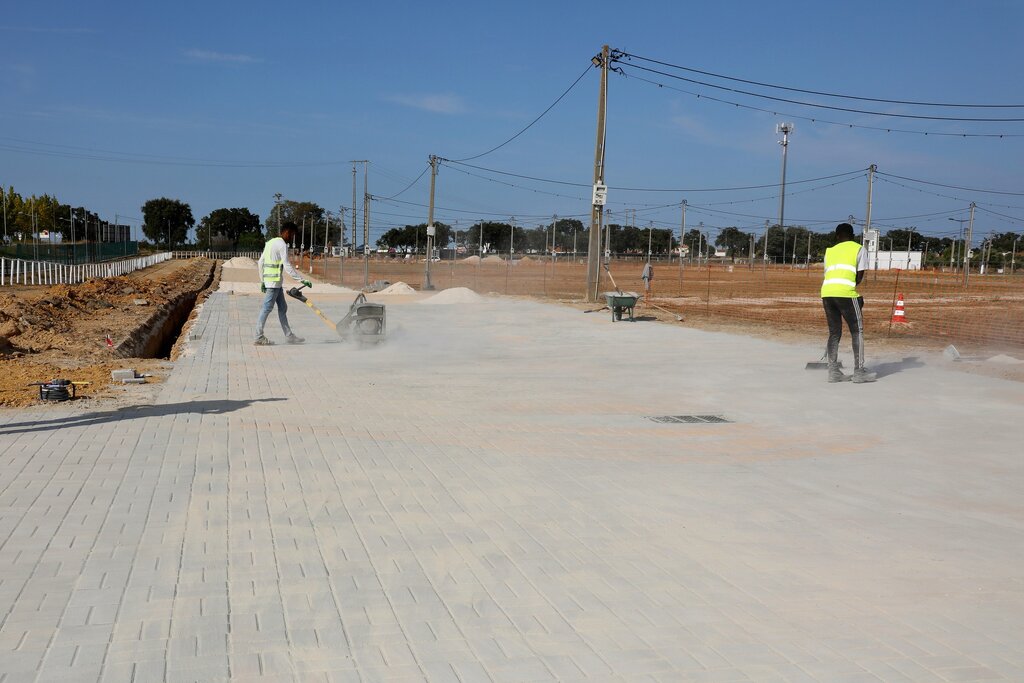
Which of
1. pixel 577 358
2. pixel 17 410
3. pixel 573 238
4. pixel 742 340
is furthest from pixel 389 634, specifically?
pixel 573 238

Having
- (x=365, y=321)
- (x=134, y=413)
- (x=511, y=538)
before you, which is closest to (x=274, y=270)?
(x=365, y=321)

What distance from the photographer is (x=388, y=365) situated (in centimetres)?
1241

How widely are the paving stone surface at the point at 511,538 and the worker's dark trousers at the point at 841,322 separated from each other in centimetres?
108

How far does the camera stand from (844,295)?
10789mm

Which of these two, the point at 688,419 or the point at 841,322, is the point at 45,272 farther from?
the point at 688,419

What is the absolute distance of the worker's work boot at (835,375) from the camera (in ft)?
35.8

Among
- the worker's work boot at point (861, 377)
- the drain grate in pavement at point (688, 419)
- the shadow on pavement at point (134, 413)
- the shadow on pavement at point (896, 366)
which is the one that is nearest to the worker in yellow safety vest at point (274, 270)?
the shadow on pavement at point (134, 413)

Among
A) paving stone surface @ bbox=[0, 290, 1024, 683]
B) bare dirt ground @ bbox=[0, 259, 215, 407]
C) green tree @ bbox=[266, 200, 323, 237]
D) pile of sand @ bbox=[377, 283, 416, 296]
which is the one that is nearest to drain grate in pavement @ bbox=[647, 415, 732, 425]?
paving stone surface @ bbox=[0, 290, 1024, 683]

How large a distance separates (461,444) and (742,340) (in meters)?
9.88

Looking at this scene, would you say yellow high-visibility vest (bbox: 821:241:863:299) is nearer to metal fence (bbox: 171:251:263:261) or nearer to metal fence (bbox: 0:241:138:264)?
metal fence (bbox: 0:241:138:264)

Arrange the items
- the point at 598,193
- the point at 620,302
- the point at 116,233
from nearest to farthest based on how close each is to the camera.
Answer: the point at 620,302
the point at 598,193
the point at 116,233

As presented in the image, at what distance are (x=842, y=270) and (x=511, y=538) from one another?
7.31 m

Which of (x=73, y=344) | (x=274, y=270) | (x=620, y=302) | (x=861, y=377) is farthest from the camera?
(x=620, y=302)

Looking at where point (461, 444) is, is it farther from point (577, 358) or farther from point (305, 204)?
point (305, 204)
